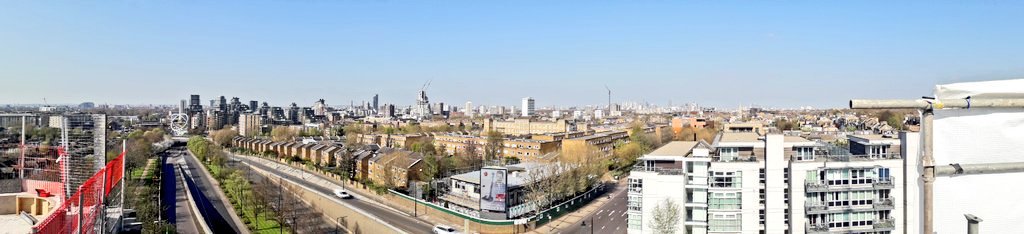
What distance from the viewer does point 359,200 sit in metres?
19.1

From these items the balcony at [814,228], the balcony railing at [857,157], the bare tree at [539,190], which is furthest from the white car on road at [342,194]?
the balcony railing at [857,157]

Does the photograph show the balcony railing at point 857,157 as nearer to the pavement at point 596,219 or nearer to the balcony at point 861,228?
the balcony at point 861,228

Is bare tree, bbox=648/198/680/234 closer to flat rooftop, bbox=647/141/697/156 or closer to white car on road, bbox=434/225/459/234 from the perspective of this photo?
flat rooftop, bbox=647/141/697/156

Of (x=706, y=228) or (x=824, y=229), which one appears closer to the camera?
(x=824, y=229)

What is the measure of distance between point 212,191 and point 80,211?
65.5ft

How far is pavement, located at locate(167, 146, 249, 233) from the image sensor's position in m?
15.9

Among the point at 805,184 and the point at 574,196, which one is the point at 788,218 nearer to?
the point at 805,184

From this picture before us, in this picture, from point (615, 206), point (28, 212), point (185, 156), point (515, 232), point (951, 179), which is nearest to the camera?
point (951, 179)

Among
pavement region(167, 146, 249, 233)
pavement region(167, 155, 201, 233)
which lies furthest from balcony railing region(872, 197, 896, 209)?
pavement region(167, 155, 201, 233)

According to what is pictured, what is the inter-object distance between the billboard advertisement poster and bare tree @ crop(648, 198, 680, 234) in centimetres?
597

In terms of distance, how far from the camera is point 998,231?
155 cm

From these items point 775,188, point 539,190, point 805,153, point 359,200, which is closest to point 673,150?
point 775,188

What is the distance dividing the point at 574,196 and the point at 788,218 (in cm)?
967

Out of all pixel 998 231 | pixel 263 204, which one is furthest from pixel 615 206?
pixel 998 231
